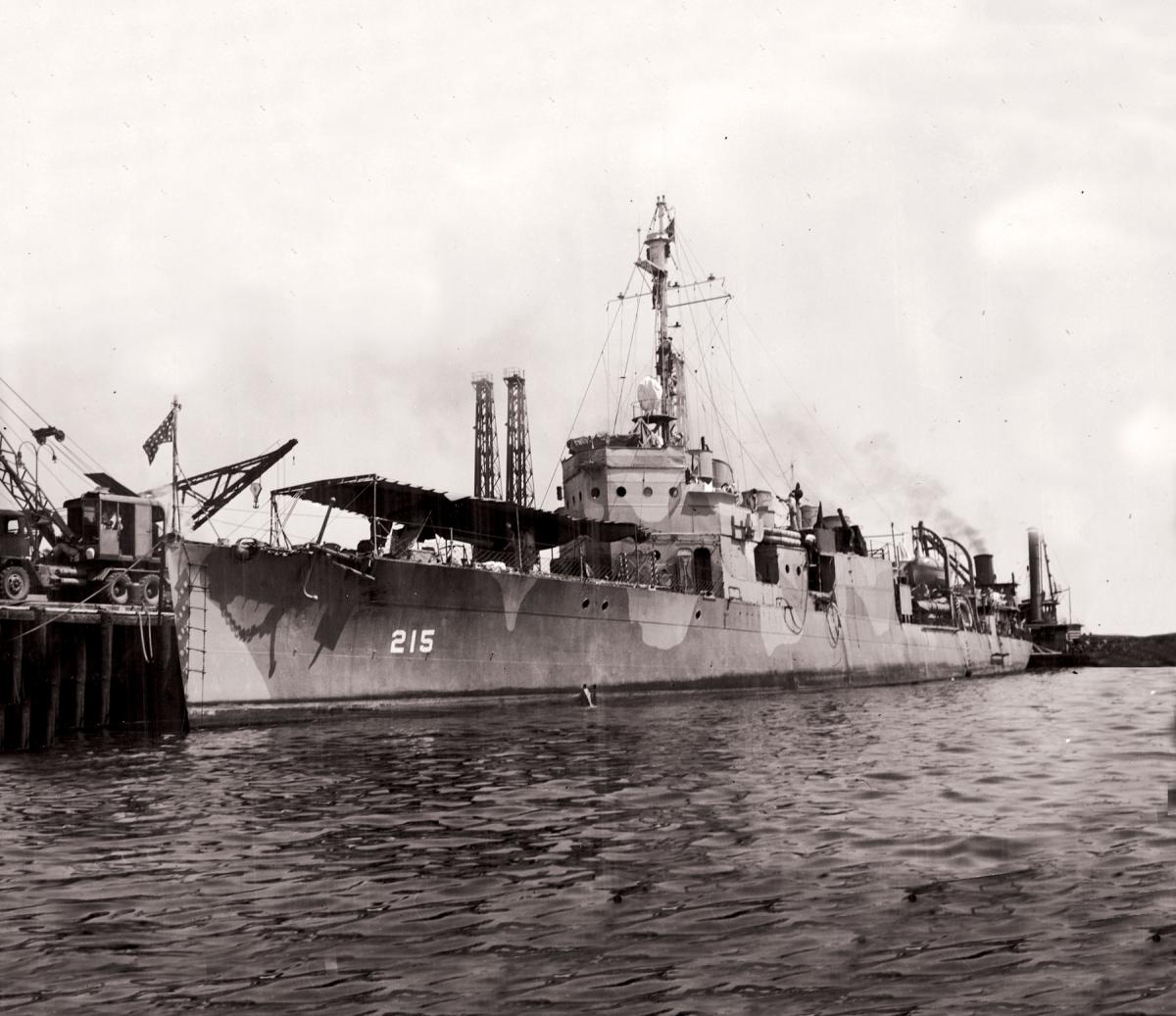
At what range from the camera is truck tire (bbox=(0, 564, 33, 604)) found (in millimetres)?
25250

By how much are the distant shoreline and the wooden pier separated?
6332 cm

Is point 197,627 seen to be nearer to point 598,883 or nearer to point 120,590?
point 120,590

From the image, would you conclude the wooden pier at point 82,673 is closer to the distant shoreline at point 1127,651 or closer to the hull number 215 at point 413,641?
the hull number 215 at point 413,641

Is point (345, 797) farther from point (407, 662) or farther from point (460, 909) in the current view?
point (407, 662)

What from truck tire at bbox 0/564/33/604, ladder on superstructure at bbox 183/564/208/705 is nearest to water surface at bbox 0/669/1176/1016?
ladder on superstructure at bbox 183/564/208/705

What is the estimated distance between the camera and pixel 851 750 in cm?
1498

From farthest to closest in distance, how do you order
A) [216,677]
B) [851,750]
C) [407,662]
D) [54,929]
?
[407,662] < [216,677] < [851,750] < [54,929]

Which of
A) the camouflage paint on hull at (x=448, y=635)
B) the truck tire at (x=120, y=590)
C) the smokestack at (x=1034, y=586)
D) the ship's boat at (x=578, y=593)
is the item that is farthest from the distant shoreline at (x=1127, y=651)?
the truck tire at (x=120, y=590)

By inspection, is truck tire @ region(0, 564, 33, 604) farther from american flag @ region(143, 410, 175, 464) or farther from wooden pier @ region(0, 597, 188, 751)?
american flag @ region(143, 410, 175, 464)

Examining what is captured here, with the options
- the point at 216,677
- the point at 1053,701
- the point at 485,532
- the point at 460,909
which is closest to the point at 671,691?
the point at 485,532

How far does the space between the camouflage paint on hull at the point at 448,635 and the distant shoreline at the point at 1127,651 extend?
52409 millimetres

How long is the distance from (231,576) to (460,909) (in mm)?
14477

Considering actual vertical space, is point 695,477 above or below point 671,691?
above

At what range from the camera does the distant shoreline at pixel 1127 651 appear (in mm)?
78188
